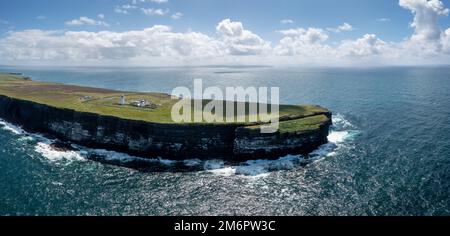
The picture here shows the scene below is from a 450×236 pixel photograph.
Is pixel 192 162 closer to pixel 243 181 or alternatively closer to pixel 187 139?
pixel 187 139

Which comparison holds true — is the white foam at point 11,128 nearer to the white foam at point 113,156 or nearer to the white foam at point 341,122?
the white foam at point 113,156

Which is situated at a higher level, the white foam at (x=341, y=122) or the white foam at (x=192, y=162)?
the white foam at (x=341, y=122)

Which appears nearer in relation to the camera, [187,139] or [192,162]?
[192,162]

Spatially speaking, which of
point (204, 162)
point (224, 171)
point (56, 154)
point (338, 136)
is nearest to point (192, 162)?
point (204, 162)

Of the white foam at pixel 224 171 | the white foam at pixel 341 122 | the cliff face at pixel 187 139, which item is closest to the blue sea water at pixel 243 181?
the white foam at pixel 224 171

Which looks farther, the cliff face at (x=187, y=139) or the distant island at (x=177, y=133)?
the distant island at (x=177, y=133)

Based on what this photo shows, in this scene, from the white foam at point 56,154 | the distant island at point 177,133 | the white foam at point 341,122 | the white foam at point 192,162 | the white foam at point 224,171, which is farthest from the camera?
the white foam at point 341,122

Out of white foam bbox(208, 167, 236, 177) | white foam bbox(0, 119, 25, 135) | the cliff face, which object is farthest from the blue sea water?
white foam bbox(0, 119, 25, 135)
